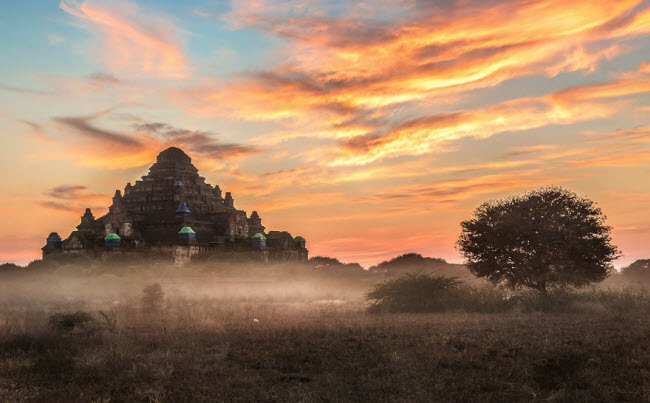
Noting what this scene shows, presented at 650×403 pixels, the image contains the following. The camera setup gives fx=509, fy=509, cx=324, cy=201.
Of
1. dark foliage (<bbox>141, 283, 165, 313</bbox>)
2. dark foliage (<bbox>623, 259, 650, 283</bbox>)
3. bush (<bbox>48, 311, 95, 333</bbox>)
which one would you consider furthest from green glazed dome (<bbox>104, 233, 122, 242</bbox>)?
dark foliage (<bbox>623, 259, 650, 283</bbox>)

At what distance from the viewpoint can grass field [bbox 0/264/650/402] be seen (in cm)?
1156

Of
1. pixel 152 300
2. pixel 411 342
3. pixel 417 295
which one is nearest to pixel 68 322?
pixel 152 300

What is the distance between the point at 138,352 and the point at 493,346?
10.6 metres

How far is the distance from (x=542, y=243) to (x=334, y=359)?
18.5 m

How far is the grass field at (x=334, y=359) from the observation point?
11562 millimetres

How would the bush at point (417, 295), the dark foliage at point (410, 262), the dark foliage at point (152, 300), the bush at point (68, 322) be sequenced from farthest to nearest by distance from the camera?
the dark foliage at point (410, 262), the bush at point (417, 295), the dark foliage at point (152, 300), the bush at point (68, 322)

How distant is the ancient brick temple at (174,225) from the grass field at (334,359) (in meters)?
42.4

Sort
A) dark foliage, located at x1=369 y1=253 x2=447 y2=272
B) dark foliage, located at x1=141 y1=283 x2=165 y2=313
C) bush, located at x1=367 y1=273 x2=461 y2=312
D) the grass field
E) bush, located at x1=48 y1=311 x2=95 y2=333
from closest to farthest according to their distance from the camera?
the grass field < bush, located at x1=48 y1=311 x2=95 y2=333 < dark foliage, located at x1=141 y1=283 x2=165 y2=313 < bush, located at x1=367 y1=273 x2=461 y2=312 < dark foliage, located at x1=369 y1=253 x2=447 y2=272

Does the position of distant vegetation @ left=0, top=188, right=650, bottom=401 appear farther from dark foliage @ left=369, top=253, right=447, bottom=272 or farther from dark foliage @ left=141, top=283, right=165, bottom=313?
dark foliage @ left=369, top=253, right=447, bottom=272

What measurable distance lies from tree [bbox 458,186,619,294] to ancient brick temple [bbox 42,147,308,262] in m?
41.3

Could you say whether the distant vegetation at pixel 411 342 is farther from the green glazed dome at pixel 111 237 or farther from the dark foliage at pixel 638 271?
the dark foliage at pixel 638 271

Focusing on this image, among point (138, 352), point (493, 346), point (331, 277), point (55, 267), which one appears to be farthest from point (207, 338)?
point (55, 267)

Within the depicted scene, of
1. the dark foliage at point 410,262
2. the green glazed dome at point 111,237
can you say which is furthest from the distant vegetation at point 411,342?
the dark foliage at point 410,262

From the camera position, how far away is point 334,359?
45.7 feet
